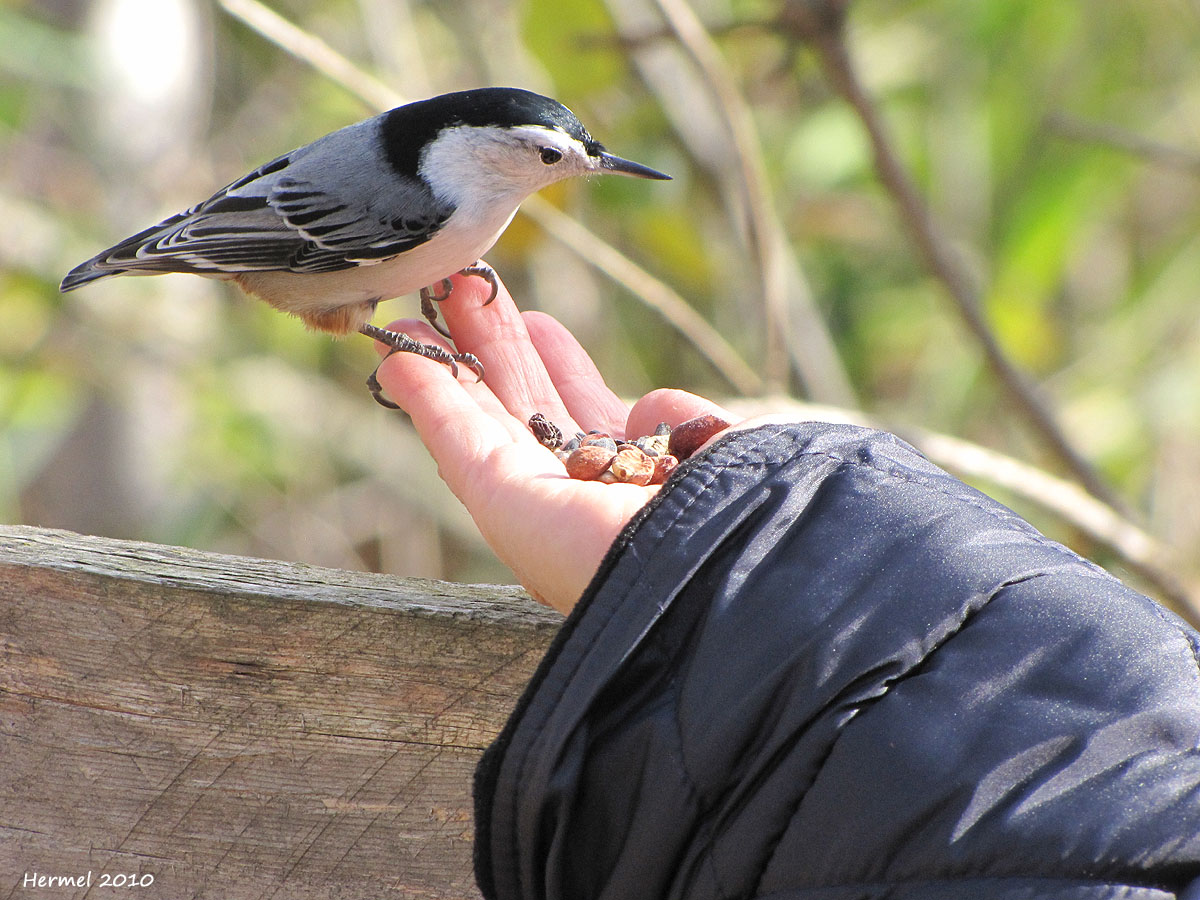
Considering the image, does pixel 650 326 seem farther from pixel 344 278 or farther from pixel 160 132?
pixel 344 278

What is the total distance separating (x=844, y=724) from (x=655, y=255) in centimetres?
247

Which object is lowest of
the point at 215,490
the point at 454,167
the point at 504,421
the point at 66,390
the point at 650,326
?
the point at 215,490

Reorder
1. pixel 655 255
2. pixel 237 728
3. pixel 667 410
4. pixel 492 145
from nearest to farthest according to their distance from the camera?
pixel 237 728, pixel 667 410, pixel 492 145, pixel 655 255

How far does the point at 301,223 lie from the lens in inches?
72.5

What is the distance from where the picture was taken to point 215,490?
12.6 feet

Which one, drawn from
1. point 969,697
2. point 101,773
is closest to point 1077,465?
point 969,697

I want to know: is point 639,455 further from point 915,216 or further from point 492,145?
point 915,216

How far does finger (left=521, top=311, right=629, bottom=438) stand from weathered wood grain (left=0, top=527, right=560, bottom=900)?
578mm

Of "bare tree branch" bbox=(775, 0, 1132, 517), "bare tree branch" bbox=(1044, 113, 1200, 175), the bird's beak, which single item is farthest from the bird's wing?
"bare tree branch" bbox=(1044, 113, 1200, 175)

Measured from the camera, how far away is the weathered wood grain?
0.99m

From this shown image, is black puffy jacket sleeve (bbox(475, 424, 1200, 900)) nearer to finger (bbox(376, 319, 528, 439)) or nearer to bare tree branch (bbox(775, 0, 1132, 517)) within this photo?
finger (bbox(376, 319, 528, 439))

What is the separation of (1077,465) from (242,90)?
12.2 ft

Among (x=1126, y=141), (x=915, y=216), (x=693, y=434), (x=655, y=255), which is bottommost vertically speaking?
(x=655, y=255)

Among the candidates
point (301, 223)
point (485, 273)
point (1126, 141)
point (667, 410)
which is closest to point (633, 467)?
point (667, 410)
